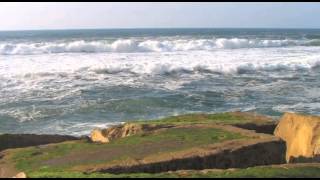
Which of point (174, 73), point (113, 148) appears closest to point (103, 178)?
point (113, 148)

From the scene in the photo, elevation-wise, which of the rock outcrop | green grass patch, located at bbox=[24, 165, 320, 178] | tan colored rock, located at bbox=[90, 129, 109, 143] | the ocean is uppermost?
green grass patch, located at bbox=[24, 165, 320, 178]

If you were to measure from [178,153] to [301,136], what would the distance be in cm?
270

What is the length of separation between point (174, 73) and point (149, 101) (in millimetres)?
11104

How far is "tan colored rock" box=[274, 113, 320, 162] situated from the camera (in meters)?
7.93

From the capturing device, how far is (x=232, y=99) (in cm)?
1850

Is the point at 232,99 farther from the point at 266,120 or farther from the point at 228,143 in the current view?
the point at 228,143

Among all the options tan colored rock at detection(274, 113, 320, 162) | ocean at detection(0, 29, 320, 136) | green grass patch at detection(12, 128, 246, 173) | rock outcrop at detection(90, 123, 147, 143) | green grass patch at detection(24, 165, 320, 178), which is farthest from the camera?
ocean at detection(0, 29, 320, 136)

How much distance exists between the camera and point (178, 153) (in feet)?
21.3

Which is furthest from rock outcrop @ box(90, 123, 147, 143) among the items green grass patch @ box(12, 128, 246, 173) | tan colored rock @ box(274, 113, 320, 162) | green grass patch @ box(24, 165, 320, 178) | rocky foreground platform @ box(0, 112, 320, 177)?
green grass patch @ box(24, 165, 320, 178)

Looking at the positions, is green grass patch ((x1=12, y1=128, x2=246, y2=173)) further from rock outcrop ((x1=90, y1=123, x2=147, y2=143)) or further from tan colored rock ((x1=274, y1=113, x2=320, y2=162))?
tan colored rock ((x1=274, y1=113, x2=320, y2=162))

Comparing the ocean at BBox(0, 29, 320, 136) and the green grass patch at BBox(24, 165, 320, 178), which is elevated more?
the green grass patch at BBox(24, 165, 320, 178)

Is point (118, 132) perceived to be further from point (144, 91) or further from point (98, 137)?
point (144, 91)

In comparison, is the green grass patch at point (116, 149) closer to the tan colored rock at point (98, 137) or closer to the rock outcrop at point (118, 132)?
the rock outcrop at point (118, 132)

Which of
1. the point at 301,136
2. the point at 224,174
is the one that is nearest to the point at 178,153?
the point at 224,174
